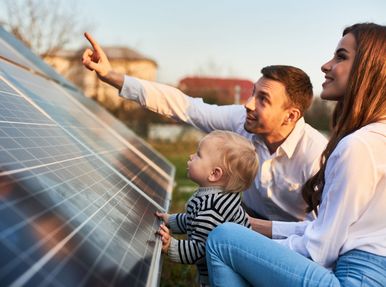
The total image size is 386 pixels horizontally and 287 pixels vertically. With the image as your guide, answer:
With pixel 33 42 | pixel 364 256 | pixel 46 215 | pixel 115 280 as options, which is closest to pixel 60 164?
pixel 46 215

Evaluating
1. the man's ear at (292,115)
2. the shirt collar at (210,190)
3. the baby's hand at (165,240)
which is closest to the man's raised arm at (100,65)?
the man's ear at (292,115)

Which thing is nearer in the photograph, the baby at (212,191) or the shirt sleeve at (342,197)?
the shirt sleeve at (342,197)

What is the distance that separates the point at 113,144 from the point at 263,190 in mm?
1565

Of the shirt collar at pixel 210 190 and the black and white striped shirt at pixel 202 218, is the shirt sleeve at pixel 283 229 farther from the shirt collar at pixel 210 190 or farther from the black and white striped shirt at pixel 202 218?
the shirt collar at pixel 210 190

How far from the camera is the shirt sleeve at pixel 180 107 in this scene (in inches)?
169

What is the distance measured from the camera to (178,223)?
314 centimetres

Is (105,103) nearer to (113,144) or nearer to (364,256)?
(113,144)

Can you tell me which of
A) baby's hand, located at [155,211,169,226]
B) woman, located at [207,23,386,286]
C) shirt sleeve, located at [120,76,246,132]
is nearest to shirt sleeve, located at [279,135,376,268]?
woman, located at [207,23,386,286]

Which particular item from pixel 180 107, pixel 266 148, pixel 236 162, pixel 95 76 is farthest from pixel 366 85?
pixel 95 76

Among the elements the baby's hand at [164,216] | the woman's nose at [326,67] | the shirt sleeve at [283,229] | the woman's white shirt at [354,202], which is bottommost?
the shirt sleeve at [283,229]

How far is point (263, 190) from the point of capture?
4055mm

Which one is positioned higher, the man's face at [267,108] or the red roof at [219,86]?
the man's face at [267,108]

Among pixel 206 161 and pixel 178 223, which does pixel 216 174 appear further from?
pixel 178 223

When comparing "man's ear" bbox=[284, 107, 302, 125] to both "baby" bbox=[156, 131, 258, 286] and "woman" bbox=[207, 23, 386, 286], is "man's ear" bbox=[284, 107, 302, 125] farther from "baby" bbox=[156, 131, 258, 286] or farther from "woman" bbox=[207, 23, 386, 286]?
"woman" bbox=[207, 23, 386, 286]
